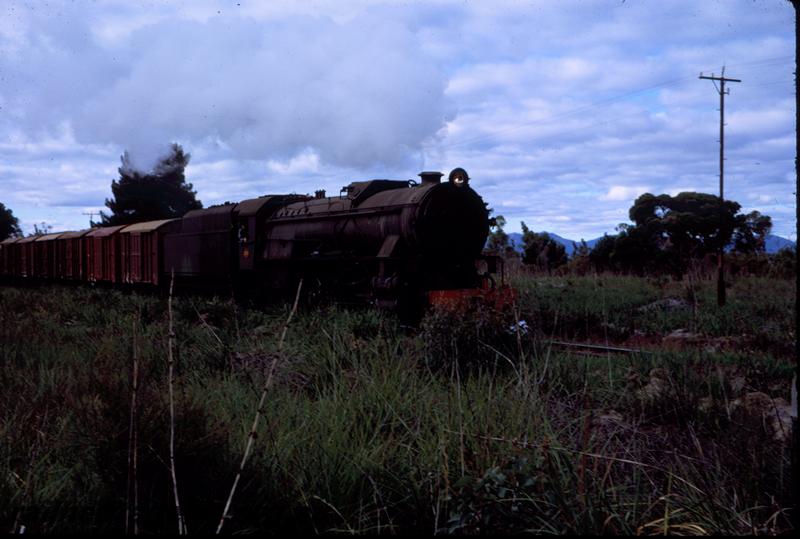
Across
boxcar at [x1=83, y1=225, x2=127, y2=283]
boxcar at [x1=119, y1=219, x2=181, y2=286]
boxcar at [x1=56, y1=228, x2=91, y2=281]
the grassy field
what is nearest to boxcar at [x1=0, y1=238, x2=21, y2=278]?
boxcar at [x1=56, y1=228, x2=91, y2=281]

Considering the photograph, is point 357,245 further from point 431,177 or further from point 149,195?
point 149,195

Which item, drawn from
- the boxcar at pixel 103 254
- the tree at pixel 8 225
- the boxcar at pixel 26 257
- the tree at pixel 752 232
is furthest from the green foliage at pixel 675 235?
the tree at pixel 8 225

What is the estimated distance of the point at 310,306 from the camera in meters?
14.3

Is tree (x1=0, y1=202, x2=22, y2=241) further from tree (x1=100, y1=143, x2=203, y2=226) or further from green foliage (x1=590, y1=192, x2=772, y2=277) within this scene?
green foliage (x1=590, y1=192, x2=772, y2=277)

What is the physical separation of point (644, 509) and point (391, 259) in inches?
374

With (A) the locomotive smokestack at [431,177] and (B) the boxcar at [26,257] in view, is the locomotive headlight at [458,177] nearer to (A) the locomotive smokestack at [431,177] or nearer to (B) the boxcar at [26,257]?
(A) the locomotive smokestack at [431,177]

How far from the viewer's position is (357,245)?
572 inches

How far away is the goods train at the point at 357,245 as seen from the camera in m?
13.1

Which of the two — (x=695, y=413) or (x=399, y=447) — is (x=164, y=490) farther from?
(x=695, y=413)

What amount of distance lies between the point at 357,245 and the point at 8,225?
40342 mm

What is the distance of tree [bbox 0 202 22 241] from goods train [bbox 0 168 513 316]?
29.4 metres

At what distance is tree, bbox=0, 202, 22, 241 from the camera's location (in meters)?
44.4

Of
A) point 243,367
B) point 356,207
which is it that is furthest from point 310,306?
point 243,367

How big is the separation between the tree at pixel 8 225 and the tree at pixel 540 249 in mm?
31755
